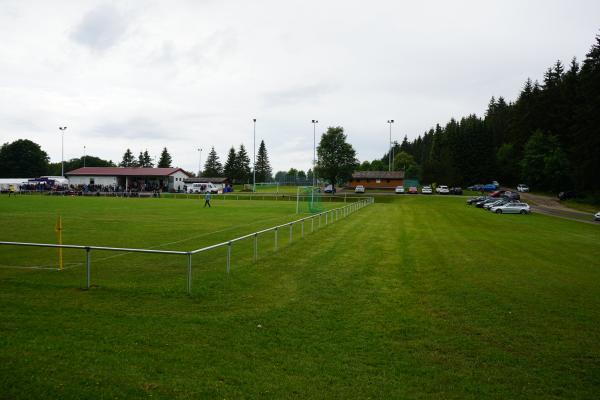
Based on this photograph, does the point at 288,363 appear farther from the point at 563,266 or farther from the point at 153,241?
the point at 153,241

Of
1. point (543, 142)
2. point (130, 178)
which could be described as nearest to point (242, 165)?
point (130, 178)

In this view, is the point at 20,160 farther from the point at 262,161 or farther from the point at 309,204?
the point at 309,204

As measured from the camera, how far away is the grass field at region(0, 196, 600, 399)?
18.4 feet

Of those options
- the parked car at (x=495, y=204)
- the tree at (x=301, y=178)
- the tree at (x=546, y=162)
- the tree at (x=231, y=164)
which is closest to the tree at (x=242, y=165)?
the tree at (x=231, y=164)

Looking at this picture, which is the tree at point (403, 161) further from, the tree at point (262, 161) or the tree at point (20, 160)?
the tree at point (20, 160)

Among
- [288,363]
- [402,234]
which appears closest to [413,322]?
[288,363]

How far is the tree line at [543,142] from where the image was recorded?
5044cm

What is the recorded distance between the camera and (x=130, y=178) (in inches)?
3469

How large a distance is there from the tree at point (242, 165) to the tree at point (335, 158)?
30034 mm

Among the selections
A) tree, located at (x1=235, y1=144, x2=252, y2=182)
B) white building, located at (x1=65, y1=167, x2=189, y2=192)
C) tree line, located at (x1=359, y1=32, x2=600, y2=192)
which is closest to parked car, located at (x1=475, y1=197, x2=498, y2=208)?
tree line, located at (x1=359, y1=32, x2=600, y2=192)

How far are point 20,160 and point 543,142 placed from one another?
124 meters

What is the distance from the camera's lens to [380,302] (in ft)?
31.9

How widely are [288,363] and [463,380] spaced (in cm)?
238

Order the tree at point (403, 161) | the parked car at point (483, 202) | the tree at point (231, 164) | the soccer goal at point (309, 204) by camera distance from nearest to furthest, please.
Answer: the soccer goal at point (309, 204) < the parked car at point (483, 202) < the tree at point (231, 164) < the tree at point (403, 161)
